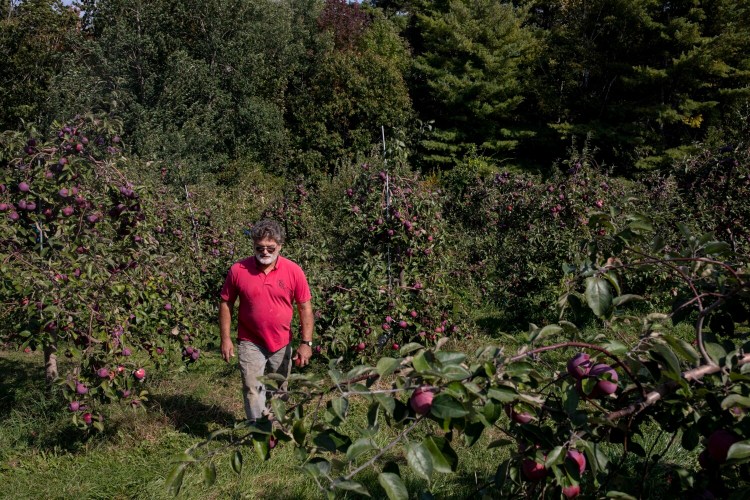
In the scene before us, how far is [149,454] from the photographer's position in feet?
11.1

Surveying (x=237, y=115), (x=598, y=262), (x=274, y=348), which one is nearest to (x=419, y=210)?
(x=274, y=348)

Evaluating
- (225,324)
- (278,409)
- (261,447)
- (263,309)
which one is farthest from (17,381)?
(278,409)

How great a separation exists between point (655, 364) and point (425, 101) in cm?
1913

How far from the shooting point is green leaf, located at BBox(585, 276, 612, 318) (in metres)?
1.19

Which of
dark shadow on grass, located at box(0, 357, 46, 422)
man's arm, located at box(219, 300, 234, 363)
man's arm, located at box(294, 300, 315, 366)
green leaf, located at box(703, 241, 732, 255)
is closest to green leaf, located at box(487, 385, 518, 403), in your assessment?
green leaf, located at box(703, 241, 732, 255)

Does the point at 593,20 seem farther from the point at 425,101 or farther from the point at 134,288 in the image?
the point at 134,288

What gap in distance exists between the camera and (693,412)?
1.25 m

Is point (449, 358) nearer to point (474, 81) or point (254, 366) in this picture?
point (254, 366)

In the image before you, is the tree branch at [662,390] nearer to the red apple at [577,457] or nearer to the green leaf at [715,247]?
the red apple at [577,457]

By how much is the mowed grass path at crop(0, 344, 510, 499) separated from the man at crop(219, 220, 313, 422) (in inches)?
17.7

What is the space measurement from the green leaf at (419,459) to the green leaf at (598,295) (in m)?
0.44

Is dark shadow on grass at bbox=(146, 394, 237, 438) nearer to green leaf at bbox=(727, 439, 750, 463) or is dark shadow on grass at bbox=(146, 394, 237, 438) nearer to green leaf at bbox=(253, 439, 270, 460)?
green leaf at bbox=(253, 439, 270, 460)

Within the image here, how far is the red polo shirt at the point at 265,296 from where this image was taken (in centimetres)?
326

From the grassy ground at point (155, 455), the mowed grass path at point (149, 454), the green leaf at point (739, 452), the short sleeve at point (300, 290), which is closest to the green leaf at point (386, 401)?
the green leaf at point (739, 452)
